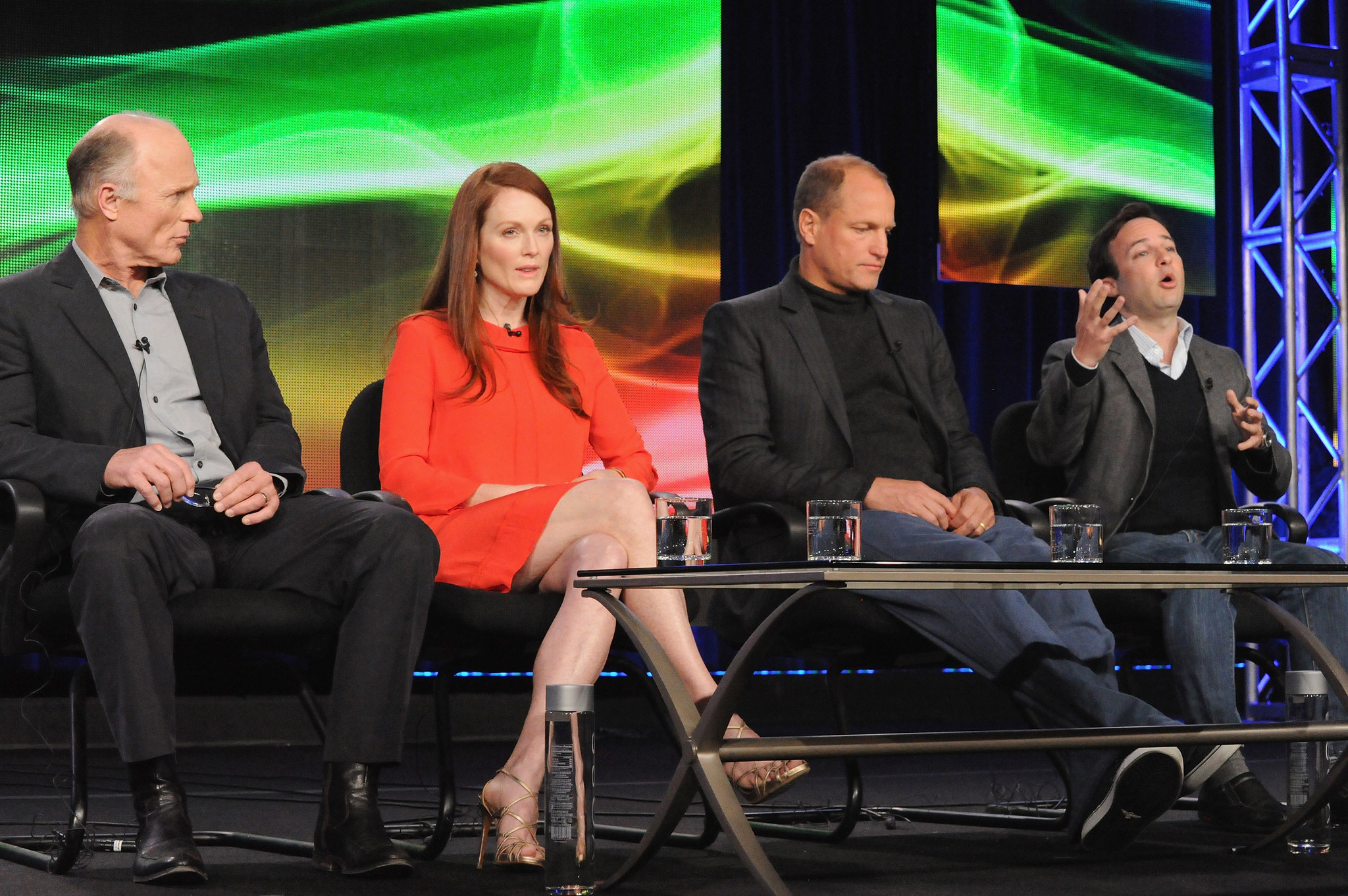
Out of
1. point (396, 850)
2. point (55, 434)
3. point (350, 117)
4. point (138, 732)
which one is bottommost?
point (396, 850)

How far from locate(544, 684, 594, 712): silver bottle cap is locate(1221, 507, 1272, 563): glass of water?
115 centimetres

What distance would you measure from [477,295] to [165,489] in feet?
2.69

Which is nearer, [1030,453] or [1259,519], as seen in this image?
[1259,519]

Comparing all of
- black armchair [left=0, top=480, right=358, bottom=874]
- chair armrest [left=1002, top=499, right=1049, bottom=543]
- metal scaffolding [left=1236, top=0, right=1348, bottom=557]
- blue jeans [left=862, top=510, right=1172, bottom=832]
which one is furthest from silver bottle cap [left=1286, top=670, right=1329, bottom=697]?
metal scaffolding [left=1236, top=0, right=1348, bottom=557]

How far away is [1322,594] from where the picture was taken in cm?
Answer: 320

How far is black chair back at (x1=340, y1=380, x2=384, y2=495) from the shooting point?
9.84ft

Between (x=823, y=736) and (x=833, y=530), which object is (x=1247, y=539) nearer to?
(x=833, y=530)

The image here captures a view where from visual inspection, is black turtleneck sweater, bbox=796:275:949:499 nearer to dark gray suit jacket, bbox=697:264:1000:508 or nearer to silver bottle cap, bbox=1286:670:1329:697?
dark gray suit jacket, bbox=697:264:1000:508

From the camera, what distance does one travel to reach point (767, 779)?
8.30ft

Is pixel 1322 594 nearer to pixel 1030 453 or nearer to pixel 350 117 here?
pixel 1030 453

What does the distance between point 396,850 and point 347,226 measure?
2.88 m

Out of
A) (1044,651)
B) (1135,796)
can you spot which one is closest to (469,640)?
(1044,651)

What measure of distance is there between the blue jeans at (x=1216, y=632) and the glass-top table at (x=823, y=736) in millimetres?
524

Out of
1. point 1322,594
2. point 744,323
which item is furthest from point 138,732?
point 1322,594
